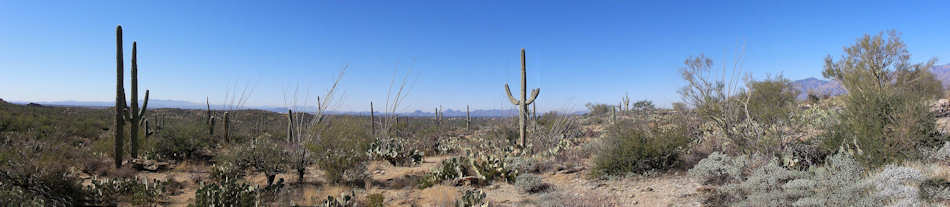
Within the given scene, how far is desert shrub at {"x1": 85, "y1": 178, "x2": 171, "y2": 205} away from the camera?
477 cm

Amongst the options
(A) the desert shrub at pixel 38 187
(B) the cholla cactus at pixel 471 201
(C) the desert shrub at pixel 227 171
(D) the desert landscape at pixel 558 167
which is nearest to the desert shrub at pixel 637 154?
(D) the desert landscape at pixel 558 167

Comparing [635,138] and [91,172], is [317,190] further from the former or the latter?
[91,172]

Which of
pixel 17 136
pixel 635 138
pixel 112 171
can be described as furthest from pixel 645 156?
pixel 17 136

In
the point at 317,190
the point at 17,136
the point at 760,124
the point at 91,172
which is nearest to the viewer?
the point at 317,190

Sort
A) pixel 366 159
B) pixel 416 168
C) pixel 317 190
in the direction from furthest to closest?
pixel 366 159
pixel 416 168
pixel 317 190

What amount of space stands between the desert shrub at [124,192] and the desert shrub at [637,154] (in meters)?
6.32

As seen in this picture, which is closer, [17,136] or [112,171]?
[112,171]

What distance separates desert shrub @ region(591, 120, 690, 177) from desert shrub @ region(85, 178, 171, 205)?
20.7 ft

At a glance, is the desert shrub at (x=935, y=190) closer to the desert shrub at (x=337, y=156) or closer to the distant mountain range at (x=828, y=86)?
the desert shrub at (x=337, y=156)

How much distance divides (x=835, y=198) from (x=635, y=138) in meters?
2.89

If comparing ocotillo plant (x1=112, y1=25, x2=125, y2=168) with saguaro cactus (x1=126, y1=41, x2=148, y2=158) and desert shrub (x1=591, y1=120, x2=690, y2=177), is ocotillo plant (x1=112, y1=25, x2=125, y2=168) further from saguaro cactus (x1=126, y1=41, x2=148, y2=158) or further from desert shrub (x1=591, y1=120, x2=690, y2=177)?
desert shrub (x1=591, y1=120, x2=690, y2=177)

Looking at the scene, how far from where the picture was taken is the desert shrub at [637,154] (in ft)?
20.3

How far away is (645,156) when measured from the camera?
20.4 ft

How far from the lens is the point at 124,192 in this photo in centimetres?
533
